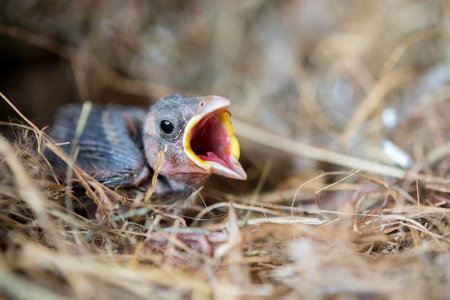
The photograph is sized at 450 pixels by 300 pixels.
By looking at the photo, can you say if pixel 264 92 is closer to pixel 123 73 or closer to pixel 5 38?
pixel 123 73

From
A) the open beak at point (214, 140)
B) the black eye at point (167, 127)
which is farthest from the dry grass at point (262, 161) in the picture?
the black eye at point (167, 127)

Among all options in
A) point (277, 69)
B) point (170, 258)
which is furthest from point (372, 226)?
point (277, 69)

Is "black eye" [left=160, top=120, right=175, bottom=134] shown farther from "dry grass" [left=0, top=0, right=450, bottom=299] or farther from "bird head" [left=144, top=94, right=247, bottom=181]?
"dry grass" [left=0, top=0, right=450, bottom=299]

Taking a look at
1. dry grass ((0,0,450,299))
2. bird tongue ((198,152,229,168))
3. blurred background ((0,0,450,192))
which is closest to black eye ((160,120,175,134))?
bird tongue ((198,152,229,168))

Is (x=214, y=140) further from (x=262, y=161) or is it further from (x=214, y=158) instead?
(x=262, y=161)

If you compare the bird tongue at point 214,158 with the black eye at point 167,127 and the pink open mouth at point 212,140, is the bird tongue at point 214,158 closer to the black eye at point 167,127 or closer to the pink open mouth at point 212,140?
the pink open mouth at point 212,140

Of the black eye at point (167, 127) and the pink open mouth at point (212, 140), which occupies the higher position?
the black eye at point (167, 127)

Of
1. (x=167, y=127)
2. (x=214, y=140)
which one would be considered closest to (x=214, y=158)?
(x=214, y=140)
